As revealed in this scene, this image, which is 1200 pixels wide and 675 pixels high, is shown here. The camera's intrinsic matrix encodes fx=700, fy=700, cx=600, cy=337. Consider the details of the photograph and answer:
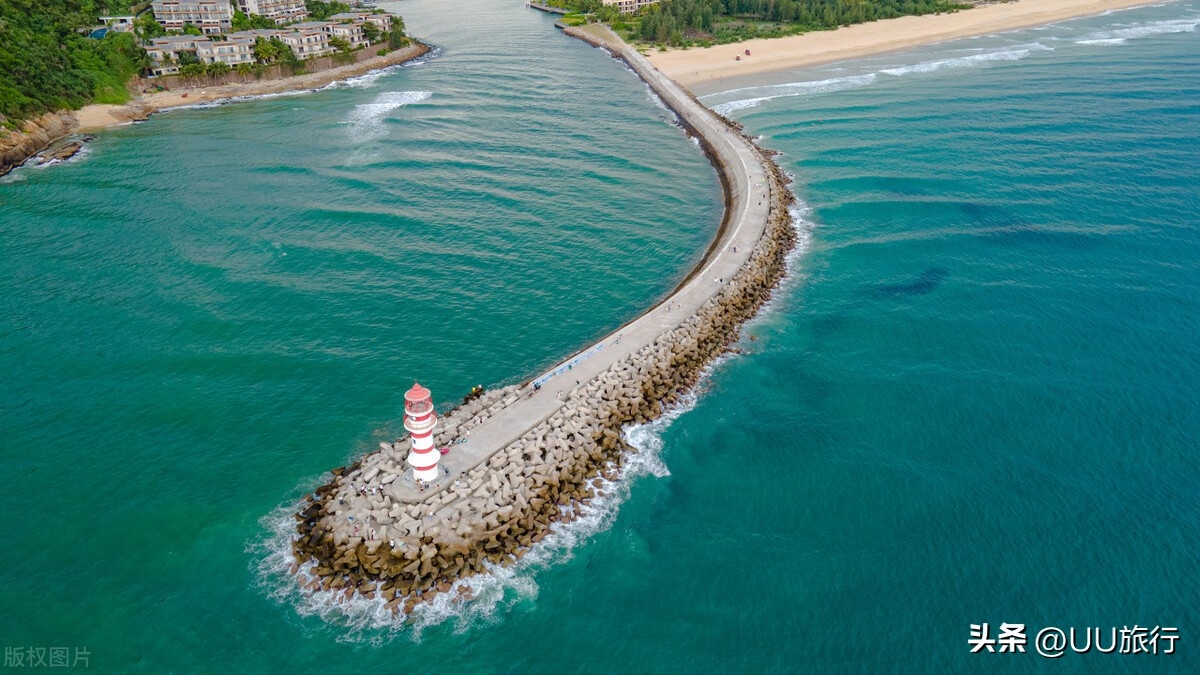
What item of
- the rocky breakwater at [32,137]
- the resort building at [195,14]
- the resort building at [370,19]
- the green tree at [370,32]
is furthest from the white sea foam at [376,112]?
the resort building at [195,14]

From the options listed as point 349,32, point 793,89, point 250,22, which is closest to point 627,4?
point 349,32

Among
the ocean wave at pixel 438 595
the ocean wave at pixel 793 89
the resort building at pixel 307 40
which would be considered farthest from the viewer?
the resort building at pixel 307 40

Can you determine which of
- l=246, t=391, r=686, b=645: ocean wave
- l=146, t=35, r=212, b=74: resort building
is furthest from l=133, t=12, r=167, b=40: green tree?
l=246, t=391, r=686, b=645: ocean wave

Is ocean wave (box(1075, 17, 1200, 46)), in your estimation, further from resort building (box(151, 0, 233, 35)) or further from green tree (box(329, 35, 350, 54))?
resort building (box(151, 0, 233, 35))

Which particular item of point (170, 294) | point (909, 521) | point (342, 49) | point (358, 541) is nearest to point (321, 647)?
point (358, 541)

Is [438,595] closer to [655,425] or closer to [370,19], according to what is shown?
[655,425]

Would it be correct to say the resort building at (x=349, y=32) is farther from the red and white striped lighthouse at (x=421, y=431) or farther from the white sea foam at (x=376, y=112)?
the red and white striped lighthouse at (x=421, y=431)
